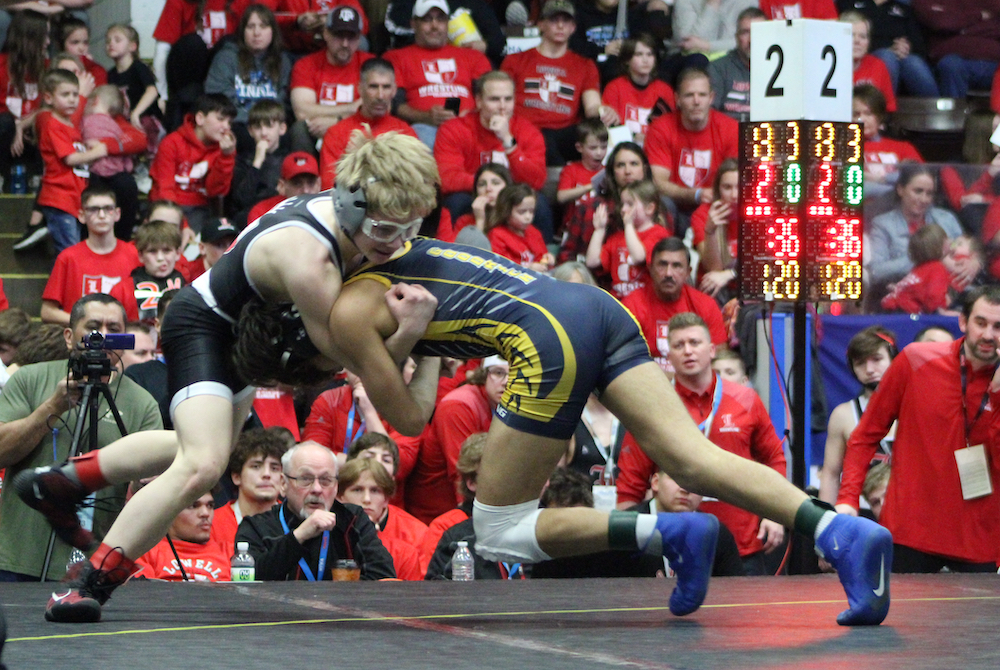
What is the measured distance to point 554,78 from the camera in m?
9.31

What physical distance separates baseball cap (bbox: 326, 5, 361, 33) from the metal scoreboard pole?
367 cm

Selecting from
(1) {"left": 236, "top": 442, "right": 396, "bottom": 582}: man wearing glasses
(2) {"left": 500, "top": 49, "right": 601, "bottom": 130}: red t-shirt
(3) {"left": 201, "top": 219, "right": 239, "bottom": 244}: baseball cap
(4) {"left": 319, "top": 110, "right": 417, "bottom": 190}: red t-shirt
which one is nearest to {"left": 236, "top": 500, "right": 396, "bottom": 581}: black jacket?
(1) {"left": 236, "top": 442, "right": 396, "bottom": 582}: man wearing glasses

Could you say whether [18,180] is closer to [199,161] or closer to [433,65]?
[199,161]

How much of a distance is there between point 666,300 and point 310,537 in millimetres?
2674

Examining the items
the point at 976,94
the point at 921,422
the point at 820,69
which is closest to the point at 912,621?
the point at 921,422

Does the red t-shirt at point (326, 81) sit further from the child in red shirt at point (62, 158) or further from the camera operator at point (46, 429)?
the camera operator at point (46, 429)

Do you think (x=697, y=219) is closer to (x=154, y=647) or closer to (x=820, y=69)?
(x=820, y=69)

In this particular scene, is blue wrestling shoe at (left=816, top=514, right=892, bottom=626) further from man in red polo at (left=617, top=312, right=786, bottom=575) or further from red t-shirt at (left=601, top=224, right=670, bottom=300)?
red t-shirt at (left=601, top=224, right=670, bottom=300)

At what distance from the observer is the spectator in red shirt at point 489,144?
27.7ft

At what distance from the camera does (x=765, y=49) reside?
5789mm

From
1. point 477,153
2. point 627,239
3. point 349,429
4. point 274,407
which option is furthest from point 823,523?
point 477,153

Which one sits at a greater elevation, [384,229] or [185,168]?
[185,168]

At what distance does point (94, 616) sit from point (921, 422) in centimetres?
293

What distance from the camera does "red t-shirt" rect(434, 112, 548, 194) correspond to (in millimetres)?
8461
